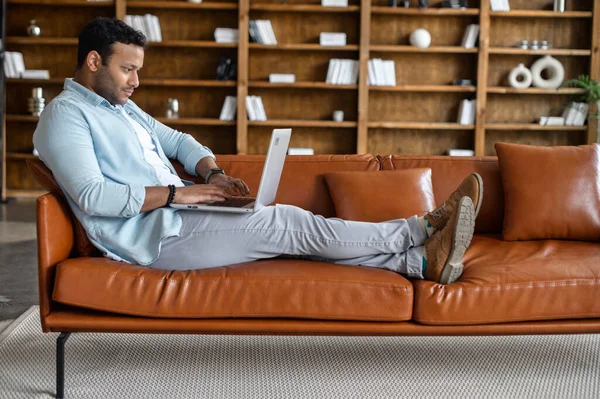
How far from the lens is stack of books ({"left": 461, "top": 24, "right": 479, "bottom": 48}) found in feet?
20.0

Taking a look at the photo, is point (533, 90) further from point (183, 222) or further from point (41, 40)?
point (183, 222)

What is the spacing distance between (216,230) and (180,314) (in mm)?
286

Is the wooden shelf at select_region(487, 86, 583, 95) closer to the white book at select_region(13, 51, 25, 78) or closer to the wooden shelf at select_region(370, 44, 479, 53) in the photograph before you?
the wooden shelf at select_region(370, 44, 479, 53)

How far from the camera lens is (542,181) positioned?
2.60 metres

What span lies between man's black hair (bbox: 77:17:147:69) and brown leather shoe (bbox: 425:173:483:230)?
1121 mm

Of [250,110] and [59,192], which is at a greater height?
[250,110]

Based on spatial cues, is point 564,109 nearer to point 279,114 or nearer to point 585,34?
point 585,34

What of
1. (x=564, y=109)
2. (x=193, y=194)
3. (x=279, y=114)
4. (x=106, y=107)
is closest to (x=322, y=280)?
(x=193, y=194)

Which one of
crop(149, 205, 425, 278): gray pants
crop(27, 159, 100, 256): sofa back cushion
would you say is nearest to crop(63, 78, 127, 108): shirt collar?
crop(27, 159, 100, 256): sofa back cushion

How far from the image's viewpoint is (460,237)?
6.66ft

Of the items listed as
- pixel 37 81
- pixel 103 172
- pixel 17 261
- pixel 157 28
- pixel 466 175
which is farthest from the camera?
pixel 37 81

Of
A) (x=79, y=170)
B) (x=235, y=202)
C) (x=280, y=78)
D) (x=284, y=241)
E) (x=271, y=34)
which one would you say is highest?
(x=271, y=34)

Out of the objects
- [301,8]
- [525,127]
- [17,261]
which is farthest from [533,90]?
[17,261]

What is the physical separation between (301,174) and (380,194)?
311mm
